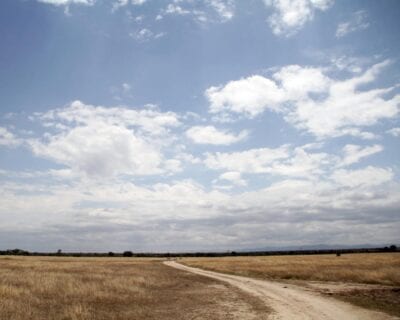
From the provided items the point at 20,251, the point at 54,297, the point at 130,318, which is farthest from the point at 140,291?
the point at 20,251

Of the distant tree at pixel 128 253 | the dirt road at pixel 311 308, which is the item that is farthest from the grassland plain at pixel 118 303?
the distant tree at pixel 128 253

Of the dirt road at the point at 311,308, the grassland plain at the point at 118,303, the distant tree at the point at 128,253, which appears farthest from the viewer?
the distant tree at the point at 128,253

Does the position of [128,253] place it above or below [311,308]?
above

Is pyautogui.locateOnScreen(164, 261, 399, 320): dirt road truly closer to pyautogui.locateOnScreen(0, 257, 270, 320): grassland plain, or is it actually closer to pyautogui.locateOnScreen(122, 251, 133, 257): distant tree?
pyautogui.locateOnScreen(0, 257, 270, 320): grassland plain

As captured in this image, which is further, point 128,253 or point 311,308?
point 128,253

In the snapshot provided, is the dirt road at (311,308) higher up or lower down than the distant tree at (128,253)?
lower down

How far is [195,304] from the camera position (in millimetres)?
21531

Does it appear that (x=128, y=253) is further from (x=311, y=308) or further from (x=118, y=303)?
(x=311, y=308)

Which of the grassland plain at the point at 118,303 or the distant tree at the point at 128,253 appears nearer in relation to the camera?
the grassland plain at the point at 118,303

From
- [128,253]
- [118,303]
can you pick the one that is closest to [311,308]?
[118,303]

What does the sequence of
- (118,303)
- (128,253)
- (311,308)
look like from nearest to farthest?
(311,308)
(118,303)
(128,253)

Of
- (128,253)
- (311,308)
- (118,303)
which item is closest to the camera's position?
(311,308)

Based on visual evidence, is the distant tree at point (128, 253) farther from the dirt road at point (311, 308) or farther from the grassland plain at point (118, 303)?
the dirt road at point (311, 308)

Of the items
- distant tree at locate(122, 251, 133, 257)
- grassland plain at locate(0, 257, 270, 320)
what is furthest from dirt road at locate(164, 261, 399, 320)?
distant tree at locate(122, 251, 133, 257)
